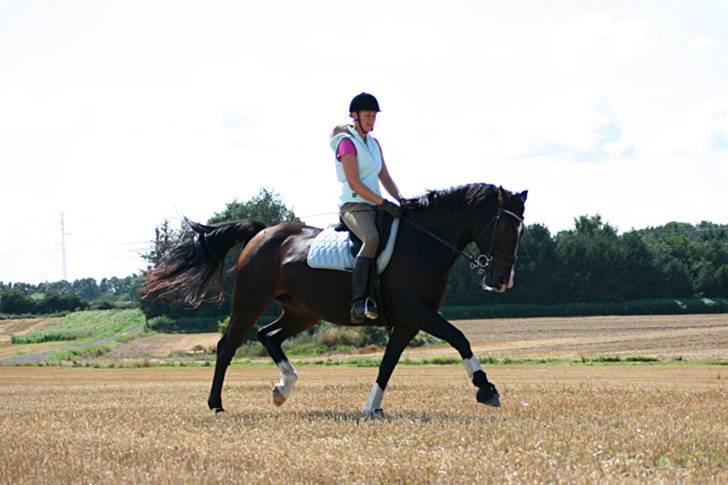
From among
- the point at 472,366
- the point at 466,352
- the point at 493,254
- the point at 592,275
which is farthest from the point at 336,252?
the point at 592,275

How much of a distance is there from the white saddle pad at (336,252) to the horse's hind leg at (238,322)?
2.94 ft

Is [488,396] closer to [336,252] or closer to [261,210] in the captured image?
[336,252]

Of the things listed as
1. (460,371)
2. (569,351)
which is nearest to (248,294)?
(460,371)

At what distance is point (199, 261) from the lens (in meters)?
13.3

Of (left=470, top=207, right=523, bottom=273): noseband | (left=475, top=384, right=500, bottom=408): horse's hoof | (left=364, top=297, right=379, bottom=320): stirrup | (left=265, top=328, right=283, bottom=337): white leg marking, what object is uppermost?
(left=470, top=207, right=523, bottom=273): noseband

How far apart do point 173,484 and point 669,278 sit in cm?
8030

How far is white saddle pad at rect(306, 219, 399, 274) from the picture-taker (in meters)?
11.2

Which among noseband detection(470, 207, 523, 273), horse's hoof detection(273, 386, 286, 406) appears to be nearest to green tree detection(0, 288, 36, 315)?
horse's hoof detection(273, 386, 286, 406)

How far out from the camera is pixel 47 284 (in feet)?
644

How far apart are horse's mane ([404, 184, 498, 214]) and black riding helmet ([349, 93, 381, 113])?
3.65ft

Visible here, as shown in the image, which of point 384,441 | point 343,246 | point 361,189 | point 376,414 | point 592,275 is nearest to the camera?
point 384,441

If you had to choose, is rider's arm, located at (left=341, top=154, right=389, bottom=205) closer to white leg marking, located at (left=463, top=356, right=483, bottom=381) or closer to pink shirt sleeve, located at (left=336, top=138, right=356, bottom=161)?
pink shirt sleeve, located at (left=336, top=138, right=356, bottom=161)

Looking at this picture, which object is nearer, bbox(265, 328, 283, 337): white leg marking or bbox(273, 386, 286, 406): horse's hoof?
bbox(273, 386, 286, 406): horse's hoof

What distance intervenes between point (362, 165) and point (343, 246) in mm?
923
